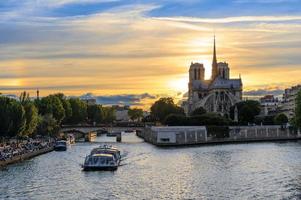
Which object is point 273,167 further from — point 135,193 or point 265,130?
point 265,130

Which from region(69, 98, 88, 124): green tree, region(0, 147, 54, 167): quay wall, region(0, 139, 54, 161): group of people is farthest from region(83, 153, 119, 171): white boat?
region(69, 98, 88, 124): green tree

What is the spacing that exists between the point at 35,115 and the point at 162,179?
39129 millimetres

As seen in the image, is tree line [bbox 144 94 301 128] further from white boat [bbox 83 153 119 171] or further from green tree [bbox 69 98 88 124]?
white boat [bbox 83 153 119 171]

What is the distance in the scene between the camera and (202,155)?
65875 mm

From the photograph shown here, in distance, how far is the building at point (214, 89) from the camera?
15338cm

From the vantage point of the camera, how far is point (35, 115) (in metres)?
80.6

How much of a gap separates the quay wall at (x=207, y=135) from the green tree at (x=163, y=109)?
4219 centimetres

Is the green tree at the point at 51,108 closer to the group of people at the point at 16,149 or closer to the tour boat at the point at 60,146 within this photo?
the tour boat at the point at 60,146

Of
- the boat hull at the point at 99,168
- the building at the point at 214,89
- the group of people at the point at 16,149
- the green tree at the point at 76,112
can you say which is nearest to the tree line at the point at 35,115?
the green tree at the point at 76,112

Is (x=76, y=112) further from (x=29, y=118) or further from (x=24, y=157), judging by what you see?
(x=24, y=157)

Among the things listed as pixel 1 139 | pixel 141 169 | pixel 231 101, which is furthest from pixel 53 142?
pixel 231 101

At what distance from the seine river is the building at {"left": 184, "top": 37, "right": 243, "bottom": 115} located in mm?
92020

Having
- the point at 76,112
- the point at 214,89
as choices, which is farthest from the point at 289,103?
the point at 76,112

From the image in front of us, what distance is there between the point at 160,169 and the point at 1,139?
27.5 m
